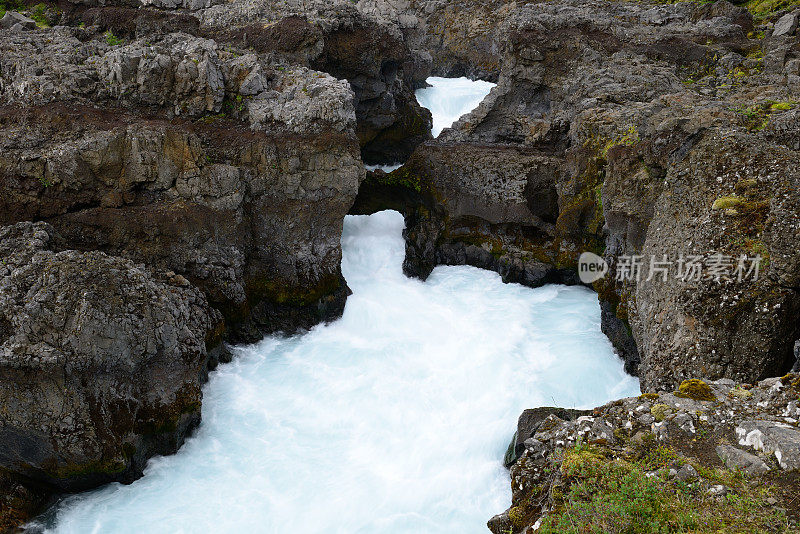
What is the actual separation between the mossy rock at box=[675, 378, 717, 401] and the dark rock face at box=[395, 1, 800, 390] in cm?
378

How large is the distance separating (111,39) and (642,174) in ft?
66.8

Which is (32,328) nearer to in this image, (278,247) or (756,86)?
(278,247)

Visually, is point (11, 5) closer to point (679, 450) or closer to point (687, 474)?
point (679, 450)

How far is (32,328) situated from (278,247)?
8.35m

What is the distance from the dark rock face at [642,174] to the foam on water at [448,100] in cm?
846

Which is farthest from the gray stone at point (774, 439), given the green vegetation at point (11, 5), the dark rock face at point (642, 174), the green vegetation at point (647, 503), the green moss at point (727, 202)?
the green vegetation at point (11, 5)

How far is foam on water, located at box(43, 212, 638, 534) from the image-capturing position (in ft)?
41.3

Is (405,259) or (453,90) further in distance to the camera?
(453,90)

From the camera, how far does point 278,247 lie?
1950 cm

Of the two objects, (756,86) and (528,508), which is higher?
(756,86)

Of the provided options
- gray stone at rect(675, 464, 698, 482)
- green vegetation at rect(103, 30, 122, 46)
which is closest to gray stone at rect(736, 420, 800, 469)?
gray stone at rect(675, 464, 698, 482)

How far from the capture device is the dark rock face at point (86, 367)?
12203mm

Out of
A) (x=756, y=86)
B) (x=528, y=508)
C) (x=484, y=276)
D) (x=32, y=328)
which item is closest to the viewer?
(x=528, y=508)

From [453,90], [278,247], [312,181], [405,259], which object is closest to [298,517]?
[278,247]
